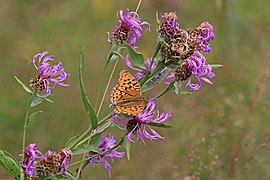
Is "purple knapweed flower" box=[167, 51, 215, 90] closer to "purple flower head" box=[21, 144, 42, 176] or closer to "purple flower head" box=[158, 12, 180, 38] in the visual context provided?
"purple flower head" box=[158, 12, 180, 38]

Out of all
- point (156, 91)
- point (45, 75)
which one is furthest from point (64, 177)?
point (156, 91)

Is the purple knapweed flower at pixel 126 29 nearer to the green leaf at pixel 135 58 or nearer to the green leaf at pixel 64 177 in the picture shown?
the green leaf at pixel 135 58

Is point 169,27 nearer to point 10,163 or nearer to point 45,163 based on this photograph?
point 45,163

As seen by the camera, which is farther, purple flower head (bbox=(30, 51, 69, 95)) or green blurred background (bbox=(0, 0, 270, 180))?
green blurred background (bbox=(0, 0, 270, 180))

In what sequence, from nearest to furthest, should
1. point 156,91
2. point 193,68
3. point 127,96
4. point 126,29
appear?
1. point 127,96
2. point 193,68
3. point 126,29
4. point 156,91

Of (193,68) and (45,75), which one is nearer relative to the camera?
(193,68)

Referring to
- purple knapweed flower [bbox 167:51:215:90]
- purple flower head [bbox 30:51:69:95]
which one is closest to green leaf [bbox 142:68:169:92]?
purple knapweed flower [bbox 167:51:215:90]
